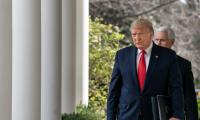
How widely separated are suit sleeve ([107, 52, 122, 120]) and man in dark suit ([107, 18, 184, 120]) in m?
0.06

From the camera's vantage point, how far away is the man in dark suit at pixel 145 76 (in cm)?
530

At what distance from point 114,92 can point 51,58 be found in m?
0.81

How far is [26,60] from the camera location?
479 cm

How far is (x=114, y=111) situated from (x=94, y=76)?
849cm

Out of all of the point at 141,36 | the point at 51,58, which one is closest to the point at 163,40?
the point at 141,36

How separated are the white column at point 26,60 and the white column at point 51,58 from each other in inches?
29.1

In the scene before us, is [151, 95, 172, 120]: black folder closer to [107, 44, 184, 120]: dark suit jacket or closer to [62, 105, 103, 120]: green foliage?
[107, 44, 184, 120]: dark suit jacket

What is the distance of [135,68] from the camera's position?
17.5ft

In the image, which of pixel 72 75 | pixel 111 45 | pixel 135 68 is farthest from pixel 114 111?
pixel 111 45

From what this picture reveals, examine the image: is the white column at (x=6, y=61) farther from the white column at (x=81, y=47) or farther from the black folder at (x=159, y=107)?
the white column at (x=81, y=47)

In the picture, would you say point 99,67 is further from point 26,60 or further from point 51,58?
point 26,60

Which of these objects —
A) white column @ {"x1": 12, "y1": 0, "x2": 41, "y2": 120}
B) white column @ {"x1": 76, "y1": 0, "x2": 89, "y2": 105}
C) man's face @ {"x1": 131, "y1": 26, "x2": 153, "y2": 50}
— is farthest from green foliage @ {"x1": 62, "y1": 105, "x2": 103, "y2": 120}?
white column @ {"x1": 12, "y1": 0, "x2": 41, "y2": 120}

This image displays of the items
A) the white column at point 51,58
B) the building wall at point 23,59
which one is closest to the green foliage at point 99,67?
the white column at point 51,58

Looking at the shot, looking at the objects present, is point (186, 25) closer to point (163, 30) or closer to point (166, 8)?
point (166, 8)
